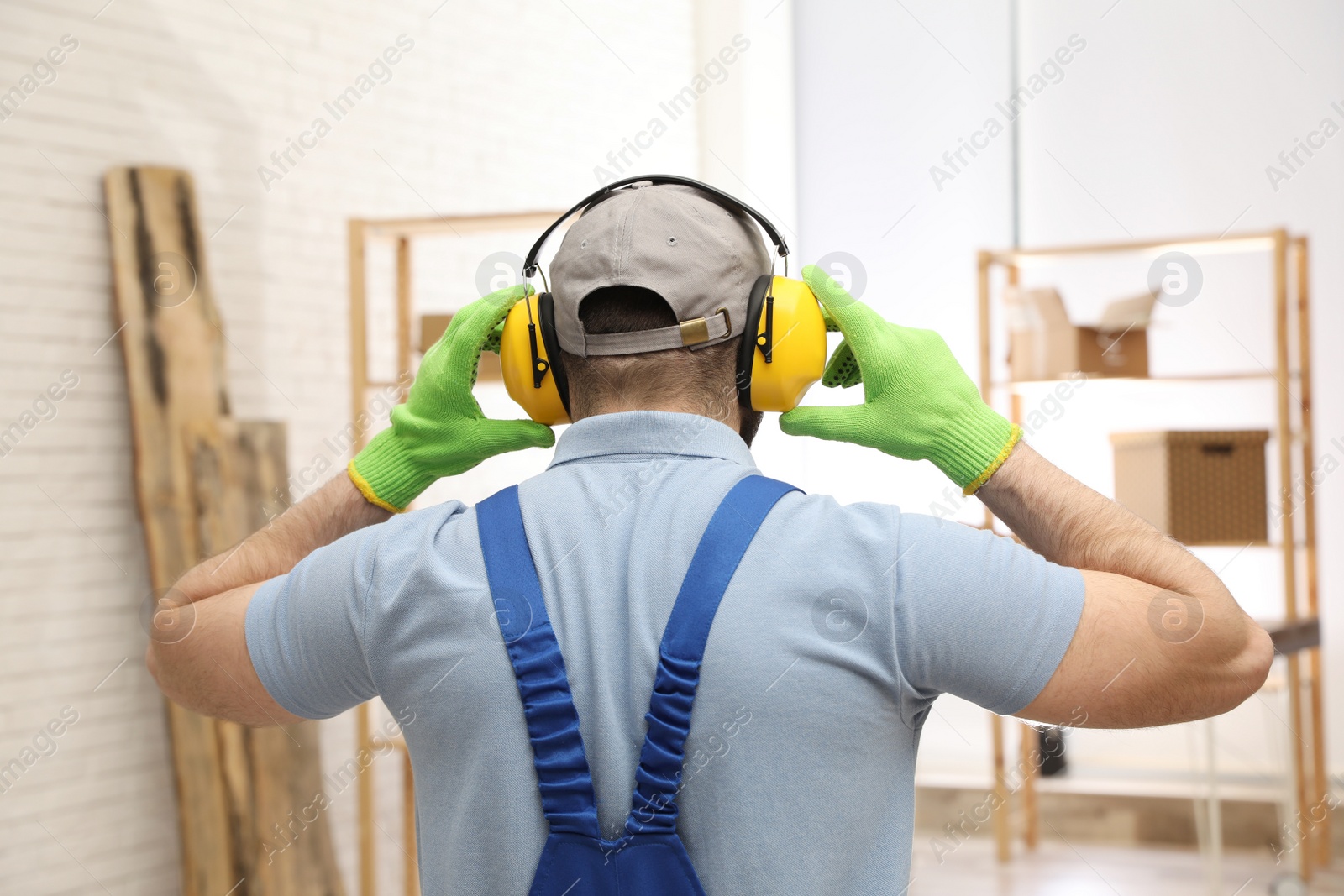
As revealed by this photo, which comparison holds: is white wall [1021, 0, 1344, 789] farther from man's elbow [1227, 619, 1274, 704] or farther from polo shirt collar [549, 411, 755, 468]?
polo shirt collar [549, 411, 755, 468]

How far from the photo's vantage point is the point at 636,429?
89 cm

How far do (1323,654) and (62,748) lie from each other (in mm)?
4004

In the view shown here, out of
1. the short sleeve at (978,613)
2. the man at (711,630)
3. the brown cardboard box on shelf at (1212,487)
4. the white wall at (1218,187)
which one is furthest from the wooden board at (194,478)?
the white wall at (1218,187)

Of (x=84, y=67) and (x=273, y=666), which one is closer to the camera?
(x=273, y=666)

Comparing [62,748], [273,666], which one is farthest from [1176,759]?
[273,666]

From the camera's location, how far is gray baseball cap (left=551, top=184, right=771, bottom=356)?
90 cm

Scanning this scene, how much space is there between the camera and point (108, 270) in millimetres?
2982

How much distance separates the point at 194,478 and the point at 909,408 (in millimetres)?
2424

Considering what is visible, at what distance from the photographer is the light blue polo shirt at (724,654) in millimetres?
777

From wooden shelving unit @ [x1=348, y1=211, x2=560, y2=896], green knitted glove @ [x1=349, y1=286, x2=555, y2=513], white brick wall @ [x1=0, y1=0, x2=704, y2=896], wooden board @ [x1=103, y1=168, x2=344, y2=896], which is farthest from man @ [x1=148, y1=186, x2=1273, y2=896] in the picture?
white brick wall @ [x1=0, y1=0, x2=704, y2=896]

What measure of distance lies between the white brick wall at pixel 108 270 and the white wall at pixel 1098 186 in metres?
1.49

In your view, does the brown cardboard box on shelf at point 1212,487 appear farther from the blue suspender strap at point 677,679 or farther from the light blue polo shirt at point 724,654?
the blue suspender strap at point 677,679

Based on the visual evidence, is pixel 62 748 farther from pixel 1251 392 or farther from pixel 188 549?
pixel 1251 392

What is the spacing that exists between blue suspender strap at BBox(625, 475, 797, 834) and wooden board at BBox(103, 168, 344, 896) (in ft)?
7.99
